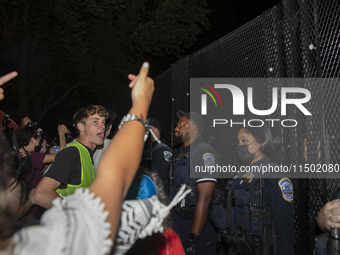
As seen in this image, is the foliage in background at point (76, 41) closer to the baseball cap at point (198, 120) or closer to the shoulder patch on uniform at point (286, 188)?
the baseball cap at point (198, 120)

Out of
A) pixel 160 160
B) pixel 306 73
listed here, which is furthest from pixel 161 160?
pixel 306 73

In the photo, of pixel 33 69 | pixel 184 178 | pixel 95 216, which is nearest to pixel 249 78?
pixel 184 178

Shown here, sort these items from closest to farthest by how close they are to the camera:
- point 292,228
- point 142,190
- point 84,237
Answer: point 84,237 < point 142,190 < point 292,228

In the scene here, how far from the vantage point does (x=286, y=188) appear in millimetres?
2816

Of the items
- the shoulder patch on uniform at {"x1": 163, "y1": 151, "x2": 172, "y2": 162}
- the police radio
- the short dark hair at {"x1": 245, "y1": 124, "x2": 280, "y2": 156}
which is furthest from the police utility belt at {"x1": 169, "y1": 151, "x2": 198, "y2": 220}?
the police radio

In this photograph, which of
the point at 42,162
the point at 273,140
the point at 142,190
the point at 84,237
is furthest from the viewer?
the point at 42,162

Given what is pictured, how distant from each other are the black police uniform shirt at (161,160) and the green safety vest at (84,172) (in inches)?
80.9

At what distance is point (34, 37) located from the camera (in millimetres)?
12266

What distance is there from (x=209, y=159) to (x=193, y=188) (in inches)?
18.5

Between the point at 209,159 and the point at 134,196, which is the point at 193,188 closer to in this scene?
the point at 209,159

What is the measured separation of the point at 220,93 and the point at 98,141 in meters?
1.71

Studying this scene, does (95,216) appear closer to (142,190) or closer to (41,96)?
(142,190)

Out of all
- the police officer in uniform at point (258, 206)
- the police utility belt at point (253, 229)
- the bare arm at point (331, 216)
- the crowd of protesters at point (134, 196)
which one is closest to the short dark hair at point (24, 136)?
the crowd of protesters at point (134, 196)

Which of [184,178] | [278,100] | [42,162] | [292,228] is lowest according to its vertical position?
[292,228]
